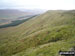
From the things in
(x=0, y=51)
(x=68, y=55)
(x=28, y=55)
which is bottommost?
(x=0, y=51)

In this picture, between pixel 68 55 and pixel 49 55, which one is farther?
pixel 49 55

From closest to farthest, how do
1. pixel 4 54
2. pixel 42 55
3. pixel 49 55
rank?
1. pixel 49 55
2. pixel 42 55
3. pixel 4 54

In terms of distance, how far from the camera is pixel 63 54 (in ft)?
167

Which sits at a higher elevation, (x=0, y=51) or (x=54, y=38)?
(x=54, y=38)

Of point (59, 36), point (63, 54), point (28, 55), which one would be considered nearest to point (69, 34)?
point (59, 36)

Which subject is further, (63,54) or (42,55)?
(42,55)

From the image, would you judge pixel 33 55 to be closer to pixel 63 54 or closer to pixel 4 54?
pixel 63 54

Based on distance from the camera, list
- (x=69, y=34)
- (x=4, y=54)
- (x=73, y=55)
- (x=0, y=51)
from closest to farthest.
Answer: (x=73, y=55) < (x=69, y=34) < (x=4, y=54) < (x=0, y=51)

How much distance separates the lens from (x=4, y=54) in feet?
358

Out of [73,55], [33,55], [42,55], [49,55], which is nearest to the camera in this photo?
[73,55]

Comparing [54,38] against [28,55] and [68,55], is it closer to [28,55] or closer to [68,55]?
[28,55]

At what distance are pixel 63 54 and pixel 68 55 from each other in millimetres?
1991

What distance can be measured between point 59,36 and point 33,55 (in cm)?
3838

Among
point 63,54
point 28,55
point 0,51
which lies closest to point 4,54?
point 0,51
